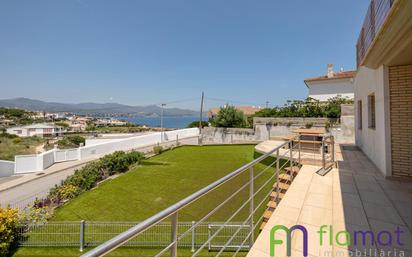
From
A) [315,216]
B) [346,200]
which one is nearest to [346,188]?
[346,200]

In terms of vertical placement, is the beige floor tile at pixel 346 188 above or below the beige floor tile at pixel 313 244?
above

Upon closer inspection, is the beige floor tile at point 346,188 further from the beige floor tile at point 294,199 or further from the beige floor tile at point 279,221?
the beige floor tile at point 279,221

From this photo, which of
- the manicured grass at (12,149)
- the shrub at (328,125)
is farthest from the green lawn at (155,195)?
the manicured grass at (12,149)

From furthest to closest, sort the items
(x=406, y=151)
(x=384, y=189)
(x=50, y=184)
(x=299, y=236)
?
(x=50, y=184), (x=406, y=151), (x=384, y=189), (x=299, y=236)

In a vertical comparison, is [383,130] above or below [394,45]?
below

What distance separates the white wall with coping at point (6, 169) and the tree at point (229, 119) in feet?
58.8

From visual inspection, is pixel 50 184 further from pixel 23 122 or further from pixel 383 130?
pixel 23 122

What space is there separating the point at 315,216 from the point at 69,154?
2018 centimetres

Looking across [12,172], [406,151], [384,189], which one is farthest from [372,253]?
[12,172]

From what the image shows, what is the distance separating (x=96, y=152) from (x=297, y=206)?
19.7 metres

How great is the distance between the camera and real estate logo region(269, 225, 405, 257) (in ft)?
6.79

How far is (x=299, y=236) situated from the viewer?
2375 millimetres

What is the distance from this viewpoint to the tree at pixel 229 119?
22.1 m

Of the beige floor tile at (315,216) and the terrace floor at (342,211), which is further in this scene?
the beige floor tile at (315,216)
